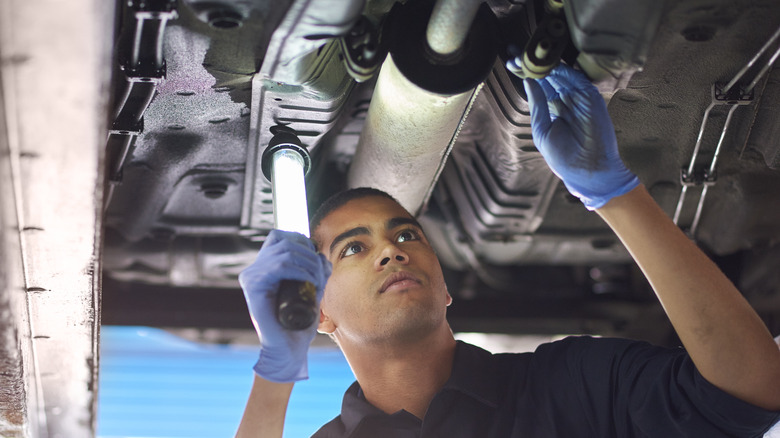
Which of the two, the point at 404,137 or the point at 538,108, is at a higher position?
the point at 538,108

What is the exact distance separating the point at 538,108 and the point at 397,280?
491 mm

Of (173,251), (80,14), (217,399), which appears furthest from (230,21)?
(217,399)

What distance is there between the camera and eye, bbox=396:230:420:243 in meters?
1.79

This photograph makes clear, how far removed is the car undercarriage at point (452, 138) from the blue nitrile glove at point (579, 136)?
44 millimetres

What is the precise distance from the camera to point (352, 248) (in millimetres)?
1775

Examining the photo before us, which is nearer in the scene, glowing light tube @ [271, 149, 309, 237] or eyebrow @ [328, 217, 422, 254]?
glowing light tube @ [271, 149, 309, 237]

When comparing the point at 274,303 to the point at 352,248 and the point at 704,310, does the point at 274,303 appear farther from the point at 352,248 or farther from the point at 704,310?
the point at 704,310

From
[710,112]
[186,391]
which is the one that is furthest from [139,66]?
[186,391]

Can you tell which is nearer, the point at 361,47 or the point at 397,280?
the point at 361,47

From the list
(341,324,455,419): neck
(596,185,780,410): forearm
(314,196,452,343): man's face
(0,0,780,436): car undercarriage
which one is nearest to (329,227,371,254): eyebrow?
(314,196,452,343): man's face

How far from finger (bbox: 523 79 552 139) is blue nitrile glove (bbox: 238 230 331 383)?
0.44 m

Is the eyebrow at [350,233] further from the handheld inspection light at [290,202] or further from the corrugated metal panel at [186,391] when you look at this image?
the corrugated metal panel at [186,391]

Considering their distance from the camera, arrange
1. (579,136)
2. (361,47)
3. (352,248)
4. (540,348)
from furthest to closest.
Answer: (352,248) < (540,348) < (579,136) < (361,47)

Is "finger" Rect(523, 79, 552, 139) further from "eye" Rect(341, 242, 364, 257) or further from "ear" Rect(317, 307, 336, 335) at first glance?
"ear" Rect(317, 307, 336, 335)
